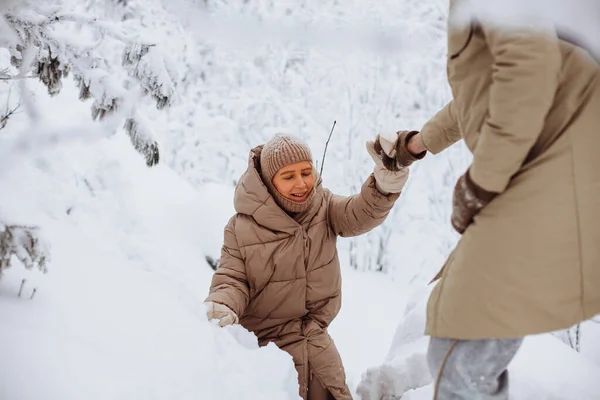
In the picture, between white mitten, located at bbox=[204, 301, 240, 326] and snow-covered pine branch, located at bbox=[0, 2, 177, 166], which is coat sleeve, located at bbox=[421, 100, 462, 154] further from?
white mitten, located at bbox=[204, 301, 240, 326]

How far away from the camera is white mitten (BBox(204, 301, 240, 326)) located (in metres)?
1.94

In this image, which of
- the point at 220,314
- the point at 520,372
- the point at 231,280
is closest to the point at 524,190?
the point at 520,372

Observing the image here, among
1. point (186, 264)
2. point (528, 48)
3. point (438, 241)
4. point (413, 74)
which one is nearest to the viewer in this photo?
point (528, 48)

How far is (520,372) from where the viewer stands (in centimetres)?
186

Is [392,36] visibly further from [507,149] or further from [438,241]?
[507,149]

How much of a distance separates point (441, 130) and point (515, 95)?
20.2 inches

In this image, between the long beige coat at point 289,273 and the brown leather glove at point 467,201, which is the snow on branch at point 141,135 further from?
the brown leather glove at point 467,201

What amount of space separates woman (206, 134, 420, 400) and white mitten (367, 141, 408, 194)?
0.02 meters

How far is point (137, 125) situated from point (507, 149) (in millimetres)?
1098

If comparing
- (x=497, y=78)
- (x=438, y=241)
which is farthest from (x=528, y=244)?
(x=438, y=241)

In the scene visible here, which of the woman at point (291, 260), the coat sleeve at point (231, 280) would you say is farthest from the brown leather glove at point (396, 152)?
the coat sleeve at point (231, 280)

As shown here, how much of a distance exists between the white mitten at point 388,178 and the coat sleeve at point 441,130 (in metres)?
0.39

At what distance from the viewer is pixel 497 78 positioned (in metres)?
1.10

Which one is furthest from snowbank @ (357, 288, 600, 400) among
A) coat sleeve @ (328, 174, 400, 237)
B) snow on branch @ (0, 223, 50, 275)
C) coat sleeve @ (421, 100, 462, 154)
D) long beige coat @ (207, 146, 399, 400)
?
snow on branch @ (0, 223, 50, 275)
